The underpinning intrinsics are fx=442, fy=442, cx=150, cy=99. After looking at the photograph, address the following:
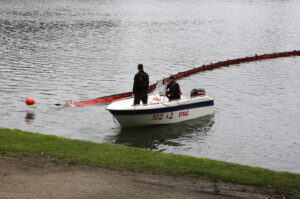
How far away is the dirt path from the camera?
457 inches

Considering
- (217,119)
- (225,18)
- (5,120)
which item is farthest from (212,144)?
(225,18)

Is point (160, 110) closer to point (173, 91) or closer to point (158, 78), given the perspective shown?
point (173, 91)

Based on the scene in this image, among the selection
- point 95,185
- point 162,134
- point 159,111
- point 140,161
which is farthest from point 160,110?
point 95,185

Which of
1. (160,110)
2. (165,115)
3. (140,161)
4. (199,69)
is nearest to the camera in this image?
(140,161)

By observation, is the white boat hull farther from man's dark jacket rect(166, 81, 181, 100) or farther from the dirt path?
the dirt path

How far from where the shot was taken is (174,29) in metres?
70.4

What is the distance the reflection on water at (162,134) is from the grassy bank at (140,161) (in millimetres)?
5434

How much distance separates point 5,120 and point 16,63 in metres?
17.2

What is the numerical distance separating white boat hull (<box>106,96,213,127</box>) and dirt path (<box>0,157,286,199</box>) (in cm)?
916

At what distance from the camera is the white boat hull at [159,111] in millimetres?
22875

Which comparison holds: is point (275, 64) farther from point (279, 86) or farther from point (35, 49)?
point (35, 49)

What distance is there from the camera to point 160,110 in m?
23.7

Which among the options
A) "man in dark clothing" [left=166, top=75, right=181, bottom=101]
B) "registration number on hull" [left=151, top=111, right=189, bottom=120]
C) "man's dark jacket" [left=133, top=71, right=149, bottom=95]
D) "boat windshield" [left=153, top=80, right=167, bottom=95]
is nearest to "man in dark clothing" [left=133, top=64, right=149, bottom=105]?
"man's dark jacket" [left=133, top=71, right=149, bottom=95]

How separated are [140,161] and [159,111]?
933 cm
